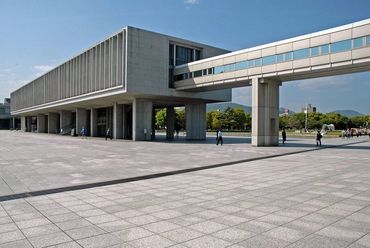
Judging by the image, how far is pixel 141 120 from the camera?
4122 centimetres

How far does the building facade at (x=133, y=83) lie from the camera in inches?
1469

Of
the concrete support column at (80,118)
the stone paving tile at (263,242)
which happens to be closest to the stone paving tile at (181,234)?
the stone paving tile at (263,242)

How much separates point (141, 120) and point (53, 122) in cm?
4770

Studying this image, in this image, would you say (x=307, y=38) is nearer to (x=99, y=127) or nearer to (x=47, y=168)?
(x=47, y=168)

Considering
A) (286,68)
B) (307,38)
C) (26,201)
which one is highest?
(307,38)

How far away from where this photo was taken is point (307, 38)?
26141mm

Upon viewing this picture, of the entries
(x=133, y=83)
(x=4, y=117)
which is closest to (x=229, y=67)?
(x=133, y=83)

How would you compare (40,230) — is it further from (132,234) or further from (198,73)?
(198,73)

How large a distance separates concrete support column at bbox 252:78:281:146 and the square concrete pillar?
52225mm

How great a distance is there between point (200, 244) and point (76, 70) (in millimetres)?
53092

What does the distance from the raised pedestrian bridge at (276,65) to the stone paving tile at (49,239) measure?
24275 mm

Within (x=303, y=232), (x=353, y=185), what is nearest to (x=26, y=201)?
(x=303, y=232)

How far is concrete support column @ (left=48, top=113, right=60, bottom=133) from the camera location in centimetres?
7862

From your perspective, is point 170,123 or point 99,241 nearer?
point 99,241
